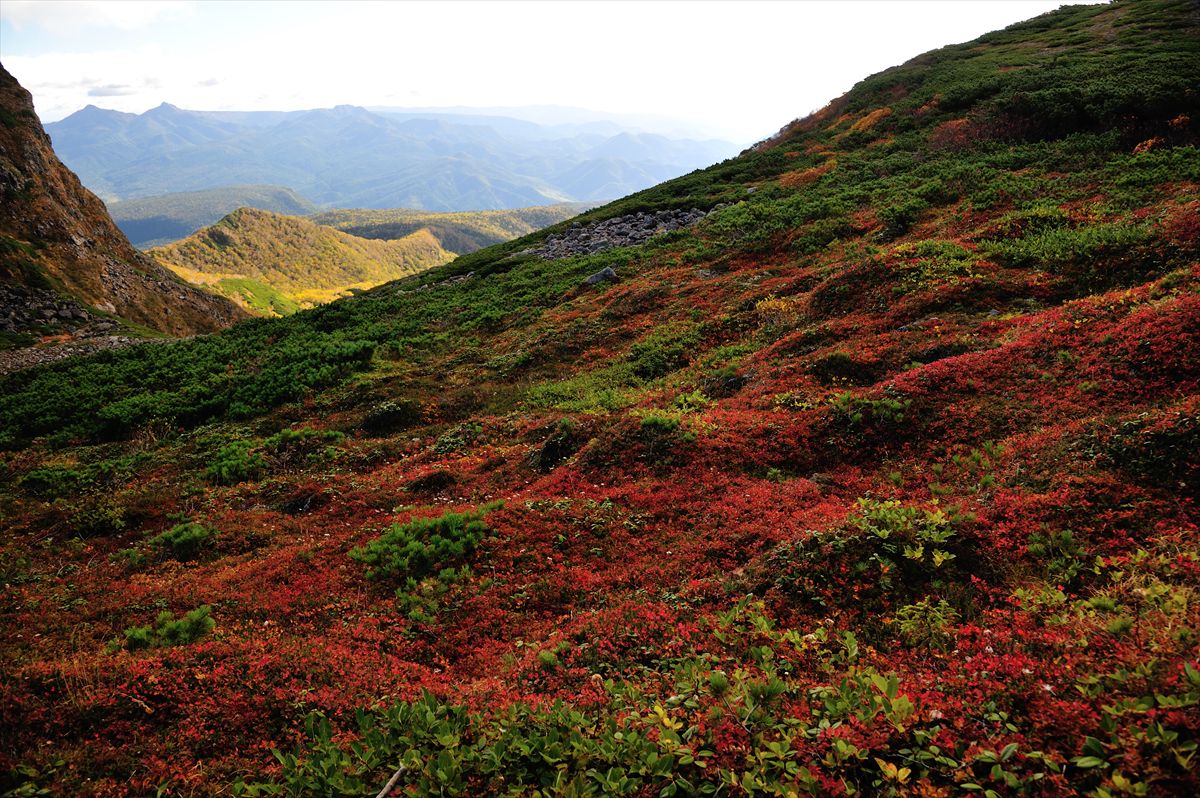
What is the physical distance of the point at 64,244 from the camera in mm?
51781

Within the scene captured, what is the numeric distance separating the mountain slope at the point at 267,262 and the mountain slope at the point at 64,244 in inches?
2359

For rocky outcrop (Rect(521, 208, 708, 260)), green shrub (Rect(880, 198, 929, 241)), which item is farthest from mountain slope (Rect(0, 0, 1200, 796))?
rocky outcrop (Rect(521, 208, 708, 260))

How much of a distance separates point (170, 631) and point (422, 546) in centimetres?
426

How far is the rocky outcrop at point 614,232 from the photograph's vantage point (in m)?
44.9

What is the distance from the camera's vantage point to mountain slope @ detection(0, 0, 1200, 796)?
5203 millimetres

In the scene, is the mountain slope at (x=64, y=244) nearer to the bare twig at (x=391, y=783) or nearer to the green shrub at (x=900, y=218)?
the bare twig at (x=391, y=783)

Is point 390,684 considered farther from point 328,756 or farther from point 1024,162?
point 1024,162

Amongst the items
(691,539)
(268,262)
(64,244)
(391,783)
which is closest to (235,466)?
(691,539)

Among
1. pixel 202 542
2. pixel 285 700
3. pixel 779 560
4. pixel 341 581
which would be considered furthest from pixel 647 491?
pixel 202 542

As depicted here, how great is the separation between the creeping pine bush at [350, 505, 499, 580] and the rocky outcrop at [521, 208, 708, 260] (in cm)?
3595

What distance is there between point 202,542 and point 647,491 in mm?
11329

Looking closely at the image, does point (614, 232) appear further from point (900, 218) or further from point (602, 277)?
point (900, 218)

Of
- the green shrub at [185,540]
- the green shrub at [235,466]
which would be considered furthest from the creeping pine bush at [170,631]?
the green shrub at [235,466]

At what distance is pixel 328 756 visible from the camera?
5.57m
